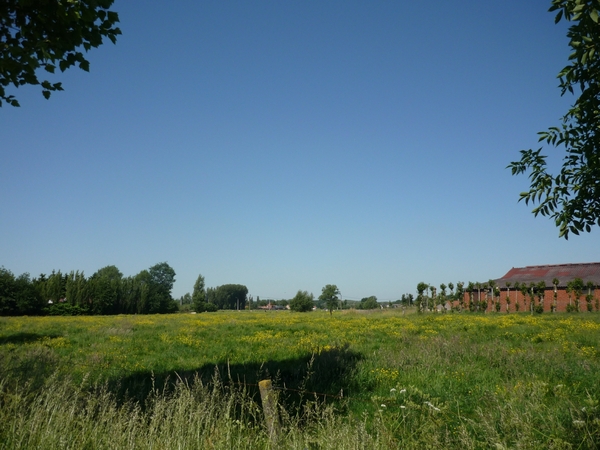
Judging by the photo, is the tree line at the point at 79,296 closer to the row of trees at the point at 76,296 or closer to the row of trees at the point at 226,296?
the row of trees at the point at 76,296

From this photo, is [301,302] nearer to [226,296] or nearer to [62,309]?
[62,309]

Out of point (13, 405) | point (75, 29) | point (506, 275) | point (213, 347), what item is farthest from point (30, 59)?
point (506, 275)

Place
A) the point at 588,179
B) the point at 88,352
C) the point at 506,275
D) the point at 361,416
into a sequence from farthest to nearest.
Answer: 1. the point at 506,275
2. the point at 88,352
3. the point at 361,416
4. the point at 588,179

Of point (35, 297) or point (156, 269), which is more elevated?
point (156, 269)

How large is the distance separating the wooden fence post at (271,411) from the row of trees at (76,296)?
206 ft

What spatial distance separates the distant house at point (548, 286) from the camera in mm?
40906

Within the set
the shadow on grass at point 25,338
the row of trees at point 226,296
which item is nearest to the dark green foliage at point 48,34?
the shadow on grass at point 25,338

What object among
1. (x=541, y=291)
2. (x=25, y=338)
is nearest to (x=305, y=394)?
(x=25, y=338)

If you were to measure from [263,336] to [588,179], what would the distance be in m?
14.8

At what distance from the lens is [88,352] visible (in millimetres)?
13648

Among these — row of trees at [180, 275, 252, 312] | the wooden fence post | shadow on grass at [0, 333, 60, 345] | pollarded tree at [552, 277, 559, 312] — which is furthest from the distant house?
row of trees at [180, 275, 252, 312]

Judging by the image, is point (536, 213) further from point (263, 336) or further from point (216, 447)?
point (263, 336)

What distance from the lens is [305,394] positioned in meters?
7.62

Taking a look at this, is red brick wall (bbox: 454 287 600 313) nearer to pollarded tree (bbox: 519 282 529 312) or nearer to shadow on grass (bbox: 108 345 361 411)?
pollarded tree (bbox: 519 282 529 312)
